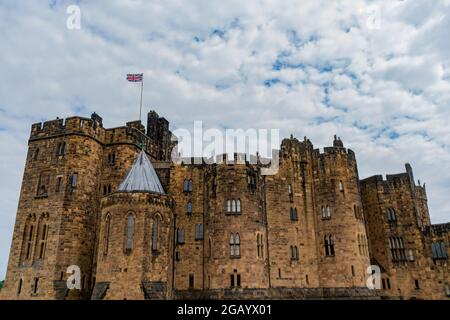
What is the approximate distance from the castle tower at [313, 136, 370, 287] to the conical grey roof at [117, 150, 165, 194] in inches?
684

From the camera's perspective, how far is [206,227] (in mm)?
38531

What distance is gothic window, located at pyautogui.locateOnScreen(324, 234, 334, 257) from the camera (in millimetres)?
40250

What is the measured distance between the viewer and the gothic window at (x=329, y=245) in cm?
4025

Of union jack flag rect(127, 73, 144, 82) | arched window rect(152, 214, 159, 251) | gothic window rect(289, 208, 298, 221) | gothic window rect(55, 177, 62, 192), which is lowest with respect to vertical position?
arched window rect(152, 214, 159, 251)

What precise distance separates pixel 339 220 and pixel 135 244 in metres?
21.0

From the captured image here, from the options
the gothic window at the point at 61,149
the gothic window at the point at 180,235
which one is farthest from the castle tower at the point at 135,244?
the gothic window at the point at 61,149

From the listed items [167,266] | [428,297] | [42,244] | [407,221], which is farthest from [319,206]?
[42,244]

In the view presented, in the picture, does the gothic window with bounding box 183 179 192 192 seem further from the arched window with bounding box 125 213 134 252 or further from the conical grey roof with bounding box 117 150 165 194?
the arched window with bounding box 125 213 134 252

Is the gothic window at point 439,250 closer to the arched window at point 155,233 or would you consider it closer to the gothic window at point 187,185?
the gothic window at point 187,185

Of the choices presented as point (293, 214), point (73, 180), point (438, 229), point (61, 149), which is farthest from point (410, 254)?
point (61, 149)

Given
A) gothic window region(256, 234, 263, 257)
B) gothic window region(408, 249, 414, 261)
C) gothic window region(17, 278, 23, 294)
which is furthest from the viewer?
gothic window region(408, 249, 414, 261)

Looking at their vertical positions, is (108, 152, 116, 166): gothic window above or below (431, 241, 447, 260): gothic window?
above

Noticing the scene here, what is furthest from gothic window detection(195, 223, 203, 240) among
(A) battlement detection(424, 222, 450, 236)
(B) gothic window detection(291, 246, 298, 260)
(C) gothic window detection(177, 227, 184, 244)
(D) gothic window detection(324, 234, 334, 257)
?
(A) battlement detection(424, 222, 450, 236)
